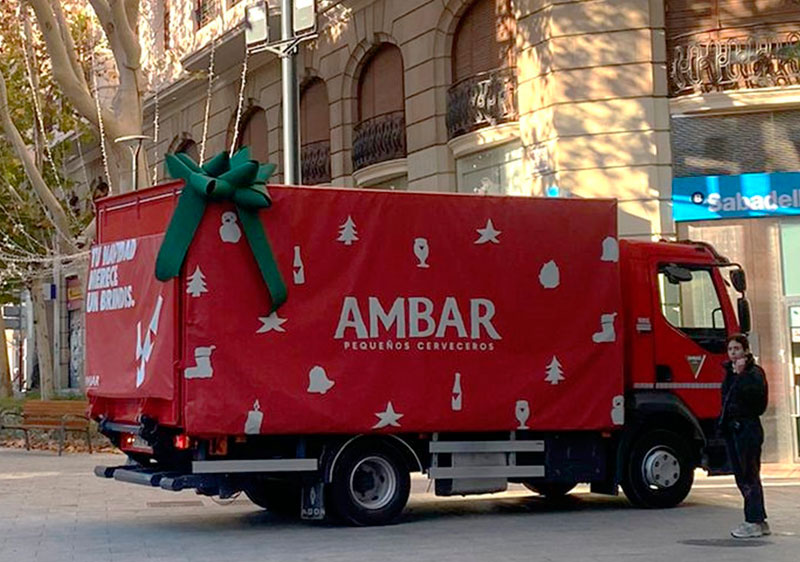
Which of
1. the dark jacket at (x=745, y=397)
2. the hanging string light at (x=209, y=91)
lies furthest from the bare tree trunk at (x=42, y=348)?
the dark jacket at (x=745, y=397)

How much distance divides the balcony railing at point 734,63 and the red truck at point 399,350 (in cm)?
579

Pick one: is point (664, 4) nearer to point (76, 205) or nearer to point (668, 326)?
point (668, 326)

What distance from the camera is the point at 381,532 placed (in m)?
12.6

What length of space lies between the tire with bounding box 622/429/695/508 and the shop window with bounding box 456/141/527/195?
7.48 metres

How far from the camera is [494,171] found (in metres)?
22.3

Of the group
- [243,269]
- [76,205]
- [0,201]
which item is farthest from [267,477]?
[76,205]

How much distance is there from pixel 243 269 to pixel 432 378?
6.92ft

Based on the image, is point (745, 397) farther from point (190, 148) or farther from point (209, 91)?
point (190, 148)

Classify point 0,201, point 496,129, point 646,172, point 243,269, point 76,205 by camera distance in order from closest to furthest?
point 243,269 → point 646,172 → point 496,129 → point 0,201 → point 76,205

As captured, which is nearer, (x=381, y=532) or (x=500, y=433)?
(x=381, y=532)

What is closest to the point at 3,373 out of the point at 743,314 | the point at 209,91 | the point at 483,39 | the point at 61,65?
the point at 209,91

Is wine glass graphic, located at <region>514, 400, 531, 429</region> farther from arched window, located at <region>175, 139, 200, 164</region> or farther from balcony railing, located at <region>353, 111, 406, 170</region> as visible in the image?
arched window, located at <region>175, 139, 200, 164</region>

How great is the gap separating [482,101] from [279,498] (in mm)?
9669

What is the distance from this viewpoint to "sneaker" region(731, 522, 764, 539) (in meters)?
11.9
